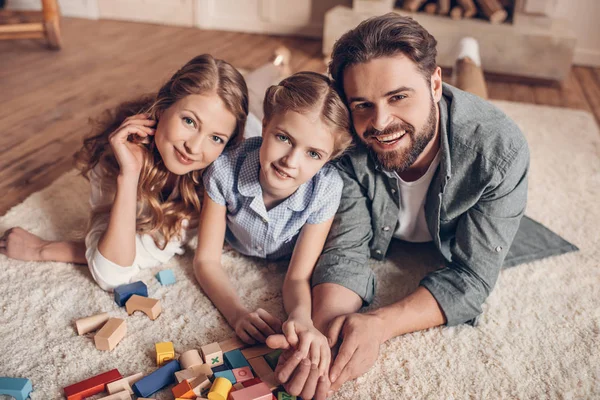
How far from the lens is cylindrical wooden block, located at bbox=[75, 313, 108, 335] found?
4.09 feet

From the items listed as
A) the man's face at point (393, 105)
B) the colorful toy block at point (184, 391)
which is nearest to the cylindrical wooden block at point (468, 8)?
the man's face at point (393, 105)

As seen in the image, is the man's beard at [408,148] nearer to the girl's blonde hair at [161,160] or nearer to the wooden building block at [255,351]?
the girl's blonde hair at [161,160]

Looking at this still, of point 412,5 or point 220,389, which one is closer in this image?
point 220,389

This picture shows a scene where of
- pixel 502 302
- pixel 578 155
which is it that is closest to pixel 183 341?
pixel 502 302

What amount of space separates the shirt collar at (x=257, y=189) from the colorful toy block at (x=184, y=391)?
0.50 metres

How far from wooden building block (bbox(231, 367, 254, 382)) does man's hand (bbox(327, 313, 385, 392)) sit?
0.18m

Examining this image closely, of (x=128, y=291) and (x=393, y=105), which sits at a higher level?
(x=393, y=105)

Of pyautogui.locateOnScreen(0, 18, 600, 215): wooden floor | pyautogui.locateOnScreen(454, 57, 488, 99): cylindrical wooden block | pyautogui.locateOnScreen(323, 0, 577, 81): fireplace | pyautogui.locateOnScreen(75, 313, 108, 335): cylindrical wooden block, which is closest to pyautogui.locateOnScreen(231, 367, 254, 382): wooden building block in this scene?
pyautogui.locateOnScreen(75, 313, 108, 335): cylindrical wooden block

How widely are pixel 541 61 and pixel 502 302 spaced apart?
7.84 ft

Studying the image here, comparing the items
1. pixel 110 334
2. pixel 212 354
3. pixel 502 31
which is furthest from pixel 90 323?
pixel 502 31

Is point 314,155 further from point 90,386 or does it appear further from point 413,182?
point 90,386

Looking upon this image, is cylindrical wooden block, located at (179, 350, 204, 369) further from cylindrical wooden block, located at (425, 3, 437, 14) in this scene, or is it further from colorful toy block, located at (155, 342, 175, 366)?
cylindrical wooden block, located at (425, 3, 437, 14)

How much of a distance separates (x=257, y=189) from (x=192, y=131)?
0.22 metres

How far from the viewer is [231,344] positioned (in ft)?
4.06
